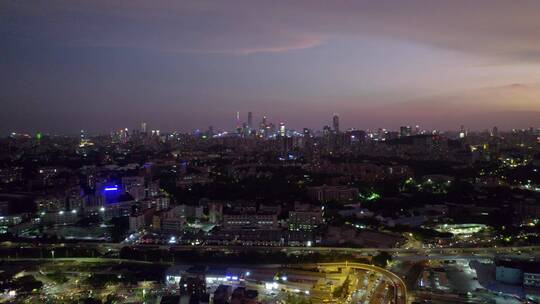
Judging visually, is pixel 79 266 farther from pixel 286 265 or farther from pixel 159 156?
pixel 159 156

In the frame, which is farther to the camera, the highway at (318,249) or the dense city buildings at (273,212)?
the highway at (318,249)

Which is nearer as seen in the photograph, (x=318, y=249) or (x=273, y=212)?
(x=318, y=249)

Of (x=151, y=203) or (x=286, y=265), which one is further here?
(x=151, y=203)

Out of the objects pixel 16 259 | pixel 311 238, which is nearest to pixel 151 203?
pixel 16 259

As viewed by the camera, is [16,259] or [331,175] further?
[331,175]

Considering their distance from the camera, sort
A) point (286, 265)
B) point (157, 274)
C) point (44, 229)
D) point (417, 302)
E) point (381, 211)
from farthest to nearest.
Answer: point (381, 211) < point (44, 229) < point (286, 265) < point (157, 274) < point (417, 302)

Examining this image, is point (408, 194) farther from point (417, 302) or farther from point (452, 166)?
point (417, 302)

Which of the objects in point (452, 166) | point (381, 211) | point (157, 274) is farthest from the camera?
point (452, 166)

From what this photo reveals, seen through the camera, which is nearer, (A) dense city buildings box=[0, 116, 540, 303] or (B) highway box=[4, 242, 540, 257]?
(A) dense city buildings box=[0, 116, 540, 303]

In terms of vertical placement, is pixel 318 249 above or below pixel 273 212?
below

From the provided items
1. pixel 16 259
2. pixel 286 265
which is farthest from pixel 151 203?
pixel 286 265
